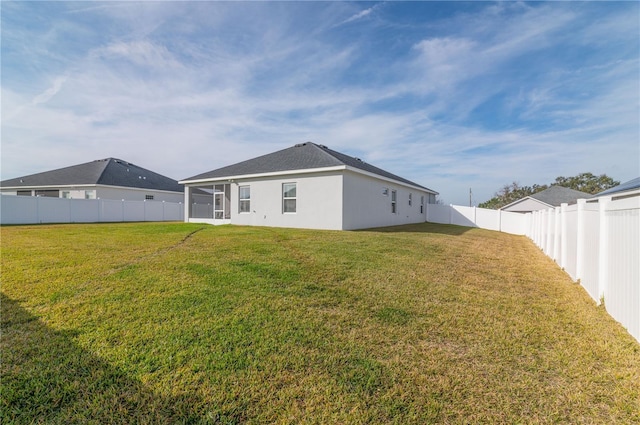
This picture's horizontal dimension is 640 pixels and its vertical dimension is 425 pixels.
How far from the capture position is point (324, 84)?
1271 cm

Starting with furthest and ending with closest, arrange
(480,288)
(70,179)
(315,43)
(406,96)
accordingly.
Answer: (70,179), (406,96), (315,43), (480,288)

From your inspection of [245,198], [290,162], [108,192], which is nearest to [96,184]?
[108,192]

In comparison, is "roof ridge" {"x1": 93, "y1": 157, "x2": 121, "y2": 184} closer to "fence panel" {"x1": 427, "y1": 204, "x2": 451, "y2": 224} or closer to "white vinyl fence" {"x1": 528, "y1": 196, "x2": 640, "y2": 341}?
"fence panel" {"x1": 427, "y1": 204, "x2": 451, "y2": 224}

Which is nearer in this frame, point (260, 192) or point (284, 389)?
point (284, 389)

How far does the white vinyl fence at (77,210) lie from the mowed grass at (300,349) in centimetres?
1565

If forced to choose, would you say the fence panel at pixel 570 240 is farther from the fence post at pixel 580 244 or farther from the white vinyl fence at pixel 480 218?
the white vinyl fence at pixel 480 218

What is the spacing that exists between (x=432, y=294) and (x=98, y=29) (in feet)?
36.5

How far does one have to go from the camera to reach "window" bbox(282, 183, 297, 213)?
44.7 ft

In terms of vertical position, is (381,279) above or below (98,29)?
below

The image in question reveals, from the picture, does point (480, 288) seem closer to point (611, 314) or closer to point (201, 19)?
point (611, 314)

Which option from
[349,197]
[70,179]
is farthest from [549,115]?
[70,179]

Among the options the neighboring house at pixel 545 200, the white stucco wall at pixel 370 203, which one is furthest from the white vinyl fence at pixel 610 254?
the neighboring house at pixel 545 200

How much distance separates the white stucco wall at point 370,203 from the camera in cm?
1277

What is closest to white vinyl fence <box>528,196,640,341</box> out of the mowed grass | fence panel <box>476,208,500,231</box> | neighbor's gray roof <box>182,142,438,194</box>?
the mowed grass
